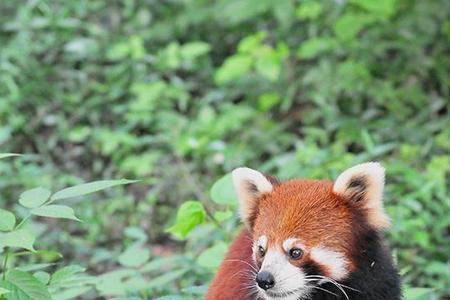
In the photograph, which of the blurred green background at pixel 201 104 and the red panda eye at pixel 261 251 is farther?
the blurred green background at pixel 201 104

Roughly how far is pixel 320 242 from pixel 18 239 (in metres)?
0.95

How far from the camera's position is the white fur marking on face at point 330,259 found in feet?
9.74

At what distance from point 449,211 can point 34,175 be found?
3.00 m

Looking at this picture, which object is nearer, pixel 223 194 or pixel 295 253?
pixel 295 253

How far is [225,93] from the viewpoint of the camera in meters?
7.35

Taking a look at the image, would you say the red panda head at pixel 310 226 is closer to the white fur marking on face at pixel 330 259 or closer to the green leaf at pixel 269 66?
the white fur marking on face at pixel 330 259

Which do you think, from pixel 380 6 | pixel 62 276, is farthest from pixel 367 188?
pixel 380 6

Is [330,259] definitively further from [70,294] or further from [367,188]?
[70,294]

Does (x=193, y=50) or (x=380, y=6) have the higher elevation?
(x=193, y=50)

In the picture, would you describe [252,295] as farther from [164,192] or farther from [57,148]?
[57,148]

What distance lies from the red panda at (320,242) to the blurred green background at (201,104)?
217cm

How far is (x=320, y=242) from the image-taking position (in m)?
2.99

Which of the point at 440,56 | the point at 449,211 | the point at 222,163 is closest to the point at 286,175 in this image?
the point at 449,211

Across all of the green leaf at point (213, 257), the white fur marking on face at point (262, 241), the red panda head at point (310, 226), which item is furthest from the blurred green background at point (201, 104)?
the white fur marking on face at point (262, 241)
